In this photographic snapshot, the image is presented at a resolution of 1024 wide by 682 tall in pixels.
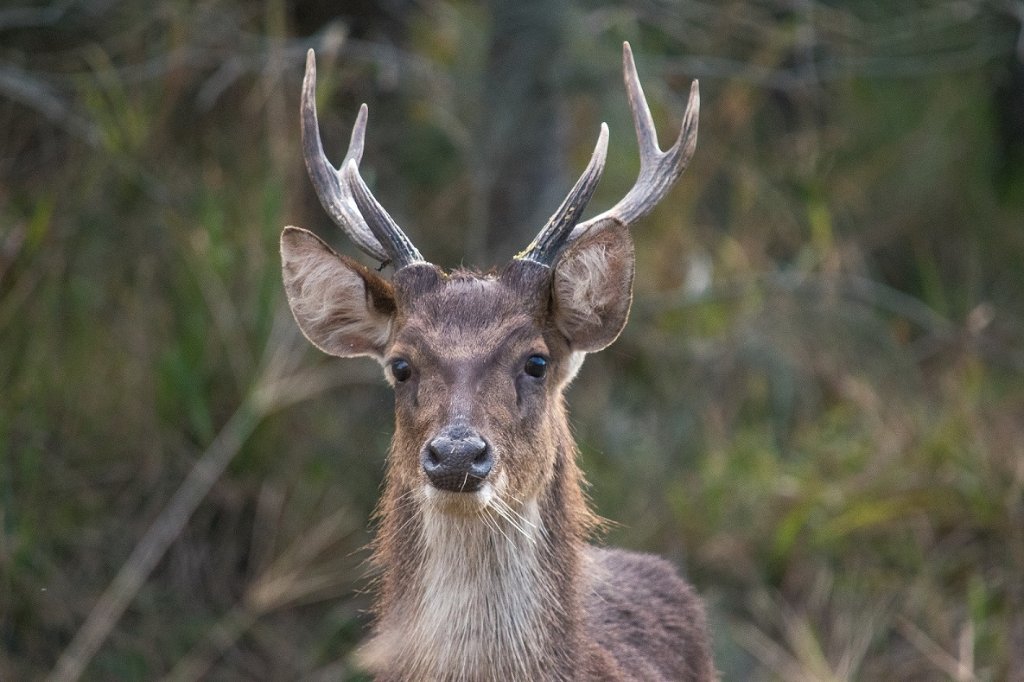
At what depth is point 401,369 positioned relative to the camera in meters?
4.82

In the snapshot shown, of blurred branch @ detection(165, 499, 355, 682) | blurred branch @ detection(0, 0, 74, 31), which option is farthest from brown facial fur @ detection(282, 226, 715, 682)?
blurred branch @ detection(0, 0, 74, 31)

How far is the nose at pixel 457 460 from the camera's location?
432 cm

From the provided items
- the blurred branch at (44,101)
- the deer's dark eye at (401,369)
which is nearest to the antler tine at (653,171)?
the deer's dark eye at (401,369)

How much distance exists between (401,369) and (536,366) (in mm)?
441

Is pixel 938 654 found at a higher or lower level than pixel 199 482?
lower

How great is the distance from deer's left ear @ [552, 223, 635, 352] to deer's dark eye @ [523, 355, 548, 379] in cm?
19

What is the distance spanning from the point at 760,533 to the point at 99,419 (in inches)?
138

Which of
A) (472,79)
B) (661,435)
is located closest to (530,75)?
(472,79)

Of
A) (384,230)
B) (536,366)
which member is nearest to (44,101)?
(384,230)

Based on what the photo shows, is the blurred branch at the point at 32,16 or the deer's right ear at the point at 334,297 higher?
the blurred branch at the point at 32,16

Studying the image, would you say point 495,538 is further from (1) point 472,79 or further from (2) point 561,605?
(1) point 472,79

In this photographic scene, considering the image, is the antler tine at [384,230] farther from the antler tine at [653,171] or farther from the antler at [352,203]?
the antler tine at [653,171]

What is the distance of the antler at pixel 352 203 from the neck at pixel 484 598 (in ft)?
2.76

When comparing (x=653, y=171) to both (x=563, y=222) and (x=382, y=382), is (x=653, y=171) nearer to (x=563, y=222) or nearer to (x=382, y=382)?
(x=563, y=222)
